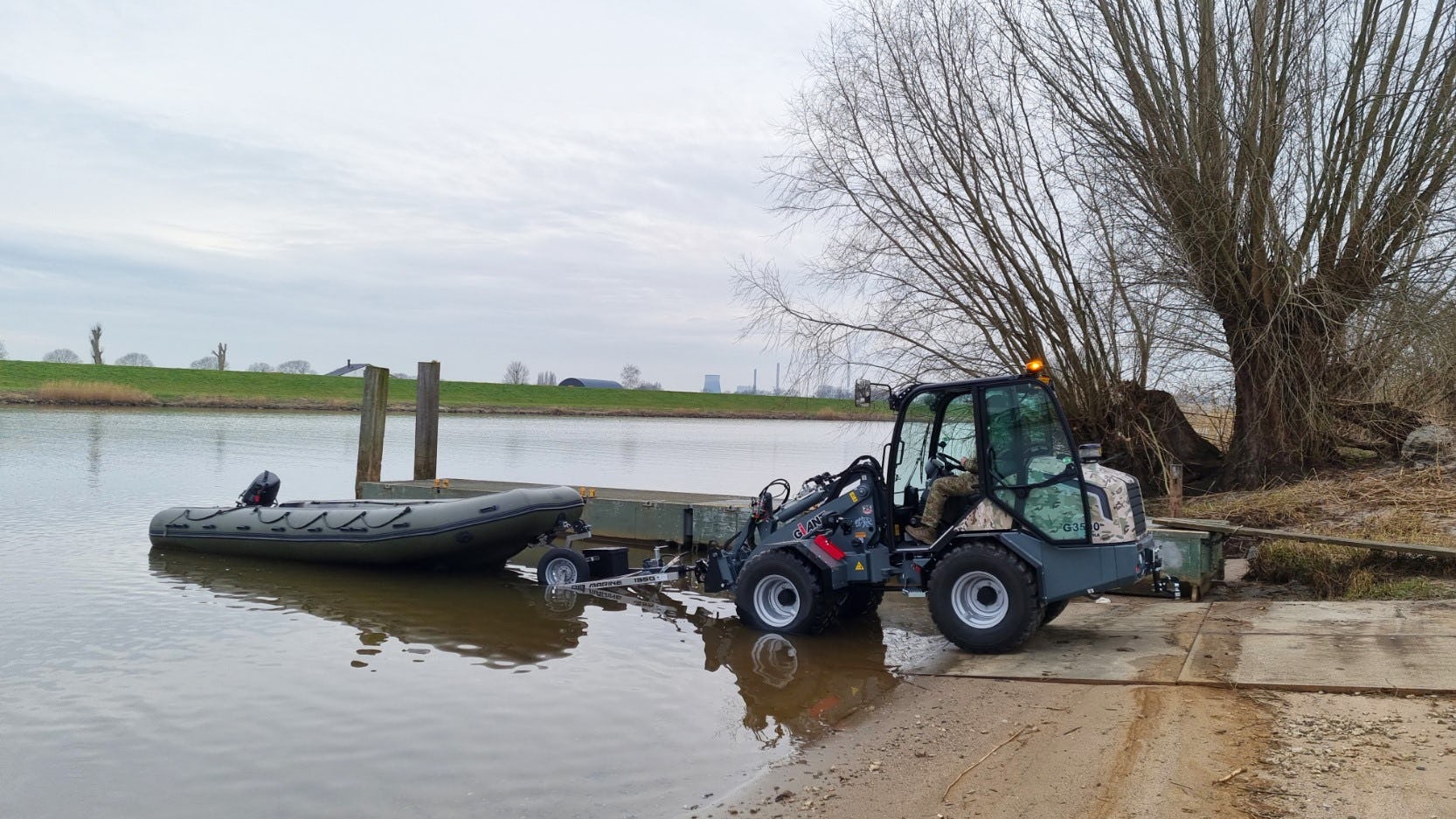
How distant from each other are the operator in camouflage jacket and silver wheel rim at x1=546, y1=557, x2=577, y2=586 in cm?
416

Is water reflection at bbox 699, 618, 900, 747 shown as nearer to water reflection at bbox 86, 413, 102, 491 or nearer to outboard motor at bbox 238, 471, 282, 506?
outboard motor at bbox 238, 471, 282, 506

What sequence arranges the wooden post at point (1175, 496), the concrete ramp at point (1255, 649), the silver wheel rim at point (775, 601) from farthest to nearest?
the wooden post at point (1175, 496), the silver wheel rim at point (775, 601), the concrete ramp at point (1255, 649)

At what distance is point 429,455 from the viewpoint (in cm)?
1761

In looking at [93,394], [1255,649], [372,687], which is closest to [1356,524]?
[1255,649]

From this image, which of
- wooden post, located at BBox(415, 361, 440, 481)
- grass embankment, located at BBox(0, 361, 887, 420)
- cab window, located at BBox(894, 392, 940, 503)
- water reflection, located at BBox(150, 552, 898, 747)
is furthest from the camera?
grass embankment, located at BBox(0, 361, 887, 420)

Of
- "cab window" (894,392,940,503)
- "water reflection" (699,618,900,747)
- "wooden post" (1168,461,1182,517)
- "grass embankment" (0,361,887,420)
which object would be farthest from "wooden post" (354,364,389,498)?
"grass embankment" (0,361,887,420)

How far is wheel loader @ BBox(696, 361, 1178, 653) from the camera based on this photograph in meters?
7.21

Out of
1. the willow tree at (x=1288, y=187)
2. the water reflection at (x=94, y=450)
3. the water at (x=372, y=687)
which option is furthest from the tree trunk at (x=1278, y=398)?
the water reflection at (x=94, y=450)

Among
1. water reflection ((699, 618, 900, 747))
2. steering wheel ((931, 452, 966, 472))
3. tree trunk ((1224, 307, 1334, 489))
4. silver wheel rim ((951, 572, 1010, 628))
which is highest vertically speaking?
tree trunk ((1224, 307, 1334, 489))

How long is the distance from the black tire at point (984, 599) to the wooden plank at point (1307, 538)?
278 centimetres

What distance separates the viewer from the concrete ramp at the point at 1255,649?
596cm

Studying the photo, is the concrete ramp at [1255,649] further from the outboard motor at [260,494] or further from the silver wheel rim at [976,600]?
the outboard motor at [260,494]

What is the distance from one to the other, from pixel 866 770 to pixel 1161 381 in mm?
10073

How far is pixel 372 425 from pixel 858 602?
35.8ft
